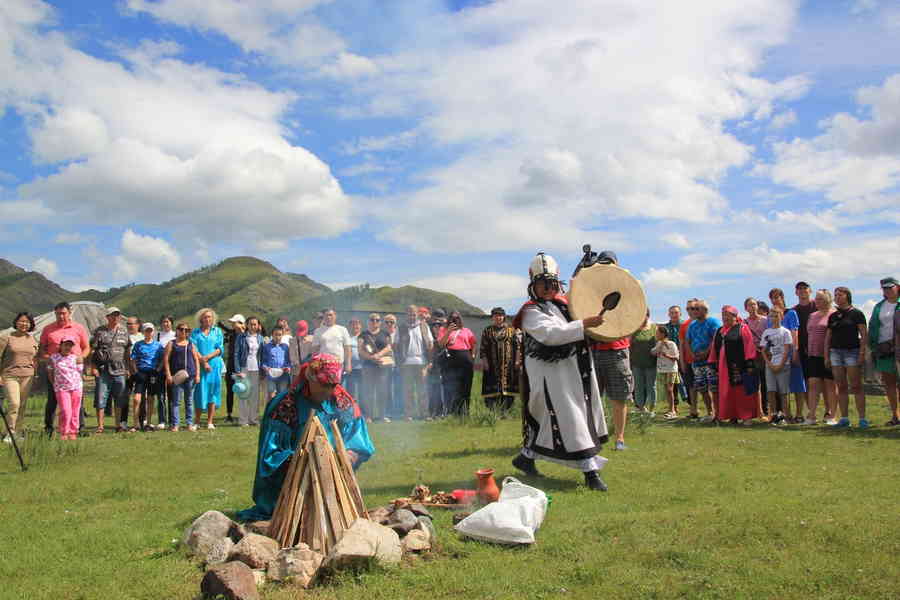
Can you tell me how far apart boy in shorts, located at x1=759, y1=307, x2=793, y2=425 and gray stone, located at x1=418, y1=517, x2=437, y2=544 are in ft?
27.4

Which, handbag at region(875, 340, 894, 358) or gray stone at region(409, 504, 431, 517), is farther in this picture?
handbag at region(875, 340, 894, 358)

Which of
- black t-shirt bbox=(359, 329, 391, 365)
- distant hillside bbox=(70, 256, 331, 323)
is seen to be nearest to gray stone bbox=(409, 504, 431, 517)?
black t-shirt bbox=(359, 329, 391, 365)

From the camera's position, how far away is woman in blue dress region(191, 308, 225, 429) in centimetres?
1346

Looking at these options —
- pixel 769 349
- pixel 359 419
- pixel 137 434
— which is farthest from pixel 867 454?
pixel 137 434

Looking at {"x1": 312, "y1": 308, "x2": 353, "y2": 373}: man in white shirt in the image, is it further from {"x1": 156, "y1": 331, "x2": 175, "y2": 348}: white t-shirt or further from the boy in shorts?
the boy in shorts

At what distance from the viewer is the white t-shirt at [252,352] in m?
14.1

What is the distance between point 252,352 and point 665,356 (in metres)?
7.86

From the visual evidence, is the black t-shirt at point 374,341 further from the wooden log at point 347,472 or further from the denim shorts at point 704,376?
the wooden log at point 347,472

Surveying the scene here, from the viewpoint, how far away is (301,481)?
16.3ft

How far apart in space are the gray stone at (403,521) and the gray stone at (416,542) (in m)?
0.09

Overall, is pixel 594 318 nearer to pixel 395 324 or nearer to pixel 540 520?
pixel 540 520

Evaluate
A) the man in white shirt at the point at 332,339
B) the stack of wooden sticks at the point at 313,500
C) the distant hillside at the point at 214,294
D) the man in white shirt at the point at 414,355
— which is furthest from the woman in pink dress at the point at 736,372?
the distant hillside at the point at 214,294

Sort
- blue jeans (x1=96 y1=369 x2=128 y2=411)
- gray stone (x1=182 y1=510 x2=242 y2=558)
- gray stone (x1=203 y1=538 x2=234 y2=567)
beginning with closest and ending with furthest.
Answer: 1. gray stone (x1=203 y1=538 x2=234 y2=567)
2. gray stone (x1=182 y1=510 x2=242 y2=558)
3. blue jeans (x1=96 y1=369 x2=128 y2=411)

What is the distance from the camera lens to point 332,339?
42.0 feet
